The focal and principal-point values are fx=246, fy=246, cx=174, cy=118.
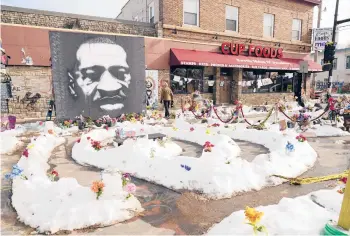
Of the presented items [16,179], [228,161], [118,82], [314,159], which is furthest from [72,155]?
[314,159]

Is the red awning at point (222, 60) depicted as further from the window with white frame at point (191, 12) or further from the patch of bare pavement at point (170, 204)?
the patch of bare pavement at point (170, 204)

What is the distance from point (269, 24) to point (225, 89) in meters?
6.77

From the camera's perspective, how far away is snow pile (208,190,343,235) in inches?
115

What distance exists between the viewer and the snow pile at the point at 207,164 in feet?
15.1

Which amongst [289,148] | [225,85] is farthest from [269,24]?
[289,148]

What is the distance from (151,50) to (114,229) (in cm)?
1323

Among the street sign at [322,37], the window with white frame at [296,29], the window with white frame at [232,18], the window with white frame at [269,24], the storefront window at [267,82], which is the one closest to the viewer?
the window with white frame at [232,18]

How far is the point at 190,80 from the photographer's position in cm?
1711

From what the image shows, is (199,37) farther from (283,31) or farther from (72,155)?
(72,155)

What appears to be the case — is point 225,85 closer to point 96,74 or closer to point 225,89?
point 225,89

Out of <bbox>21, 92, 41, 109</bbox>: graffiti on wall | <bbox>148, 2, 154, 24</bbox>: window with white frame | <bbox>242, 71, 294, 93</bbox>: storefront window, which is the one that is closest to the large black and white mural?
<bbox>21, 92, 41, 109</bbox>: graffiti on wall

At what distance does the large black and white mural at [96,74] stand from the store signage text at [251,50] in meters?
7.61

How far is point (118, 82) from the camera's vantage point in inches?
469

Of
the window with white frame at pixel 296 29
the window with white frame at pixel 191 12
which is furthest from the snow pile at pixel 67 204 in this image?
the window with white frame at pixel 296 29
